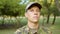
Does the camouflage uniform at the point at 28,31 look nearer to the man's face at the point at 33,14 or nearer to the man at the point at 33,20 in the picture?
the man at the point at 33,20

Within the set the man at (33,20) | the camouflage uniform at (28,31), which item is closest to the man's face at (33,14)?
the man at (33,20)

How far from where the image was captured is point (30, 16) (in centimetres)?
236

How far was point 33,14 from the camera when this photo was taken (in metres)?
2.34

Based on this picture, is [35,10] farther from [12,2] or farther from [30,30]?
[12,2]

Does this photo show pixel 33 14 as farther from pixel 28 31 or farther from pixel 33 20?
pixel 28 31

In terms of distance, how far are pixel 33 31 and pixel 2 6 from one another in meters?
23.2

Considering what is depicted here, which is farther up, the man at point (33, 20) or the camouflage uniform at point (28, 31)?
the man at point (33, 20)

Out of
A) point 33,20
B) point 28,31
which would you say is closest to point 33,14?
point 33,20

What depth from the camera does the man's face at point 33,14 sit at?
2.31 meters

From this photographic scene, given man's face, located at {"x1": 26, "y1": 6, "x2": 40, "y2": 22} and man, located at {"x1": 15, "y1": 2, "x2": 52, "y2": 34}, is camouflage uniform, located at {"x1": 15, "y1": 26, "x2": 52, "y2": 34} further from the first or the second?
man's face, located at {"x1": 26, "y1": 6, "x2": 40, "y2": 22}

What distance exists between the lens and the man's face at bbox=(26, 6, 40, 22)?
7.58 ft

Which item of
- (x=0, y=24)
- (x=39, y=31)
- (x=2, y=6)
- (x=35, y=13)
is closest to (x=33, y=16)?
(x=35, y=13)

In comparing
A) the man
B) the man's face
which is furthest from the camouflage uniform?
the man's face

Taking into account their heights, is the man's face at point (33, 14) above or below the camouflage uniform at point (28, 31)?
above
